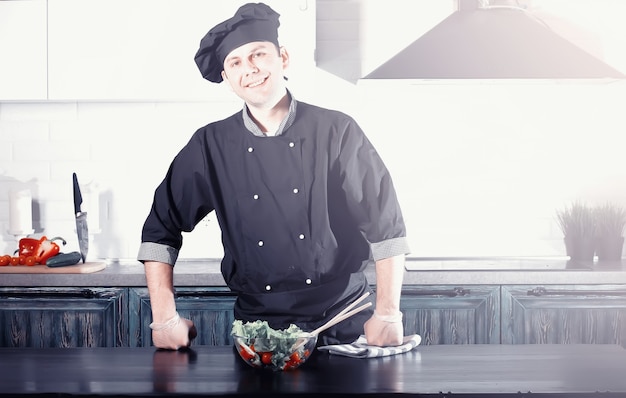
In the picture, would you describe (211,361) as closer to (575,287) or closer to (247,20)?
(247,20)

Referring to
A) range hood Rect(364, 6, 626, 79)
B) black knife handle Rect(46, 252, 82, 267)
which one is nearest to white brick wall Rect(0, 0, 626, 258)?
black knife handle Rect(46, 252, 82, 267)

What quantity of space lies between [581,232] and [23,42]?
9.22 ft

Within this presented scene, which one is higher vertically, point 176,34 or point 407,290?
point 176,34

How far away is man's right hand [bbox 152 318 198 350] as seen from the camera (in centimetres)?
219

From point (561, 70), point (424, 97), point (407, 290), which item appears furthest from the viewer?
point (424, 97)

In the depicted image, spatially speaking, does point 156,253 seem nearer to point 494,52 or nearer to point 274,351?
point 274,351

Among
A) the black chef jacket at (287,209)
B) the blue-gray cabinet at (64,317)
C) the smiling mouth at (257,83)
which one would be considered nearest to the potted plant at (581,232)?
the black chef jacket at (287,209)

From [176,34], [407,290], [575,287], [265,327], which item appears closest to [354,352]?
[265,327]

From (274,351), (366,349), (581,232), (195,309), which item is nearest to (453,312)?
(581,232)

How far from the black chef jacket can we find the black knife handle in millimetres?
1302

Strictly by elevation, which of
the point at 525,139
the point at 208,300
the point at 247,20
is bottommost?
the point at 208,300

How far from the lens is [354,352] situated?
204 cm

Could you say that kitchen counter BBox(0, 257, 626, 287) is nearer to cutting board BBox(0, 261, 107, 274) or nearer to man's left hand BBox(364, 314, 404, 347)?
cutting board BBox(0, 261, 107, 274)

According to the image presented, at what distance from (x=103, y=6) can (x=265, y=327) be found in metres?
2.24
